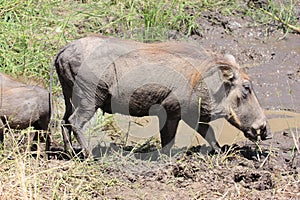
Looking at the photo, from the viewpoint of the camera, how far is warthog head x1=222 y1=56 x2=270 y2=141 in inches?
250

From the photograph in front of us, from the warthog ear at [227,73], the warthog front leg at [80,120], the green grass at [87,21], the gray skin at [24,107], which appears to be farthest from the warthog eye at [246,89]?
the green grass at [87,21]

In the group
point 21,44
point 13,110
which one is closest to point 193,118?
point 13,110

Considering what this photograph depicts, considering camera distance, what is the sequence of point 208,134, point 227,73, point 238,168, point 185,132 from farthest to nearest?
point 185,132 → point 208,134 → point 227,73 → point 238,168

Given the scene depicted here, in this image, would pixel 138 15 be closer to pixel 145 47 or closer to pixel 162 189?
pixel 145 47

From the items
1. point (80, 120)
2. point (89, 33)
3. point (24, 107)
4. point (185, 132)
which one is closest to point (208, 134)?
point (185, 132)

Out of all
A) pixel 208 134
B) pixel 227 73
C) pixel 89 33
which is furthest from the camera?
pixel 89 33

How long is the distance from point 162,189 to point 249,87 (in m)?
1.40

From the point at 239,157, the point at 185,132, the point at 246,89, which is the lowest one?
the point at 185,132

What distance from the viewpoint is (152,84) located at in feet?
19.9

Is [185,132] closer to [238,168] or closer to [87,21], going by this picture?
[238,168]

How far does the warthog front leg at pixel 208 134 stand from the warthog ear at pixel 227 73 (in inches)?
16.5

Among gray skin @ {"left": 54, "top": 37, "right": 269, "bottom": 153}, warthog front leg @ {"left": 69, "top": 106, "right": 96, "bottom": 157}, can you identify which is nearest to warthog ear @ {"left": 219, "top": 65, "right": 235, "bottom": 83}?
gray skin @ {"left": 54, "top": 37, "right": 269, "bottom": 153}

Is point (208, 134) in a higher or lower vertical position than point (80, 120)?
lower

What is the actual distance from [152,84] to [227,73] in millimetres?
658
